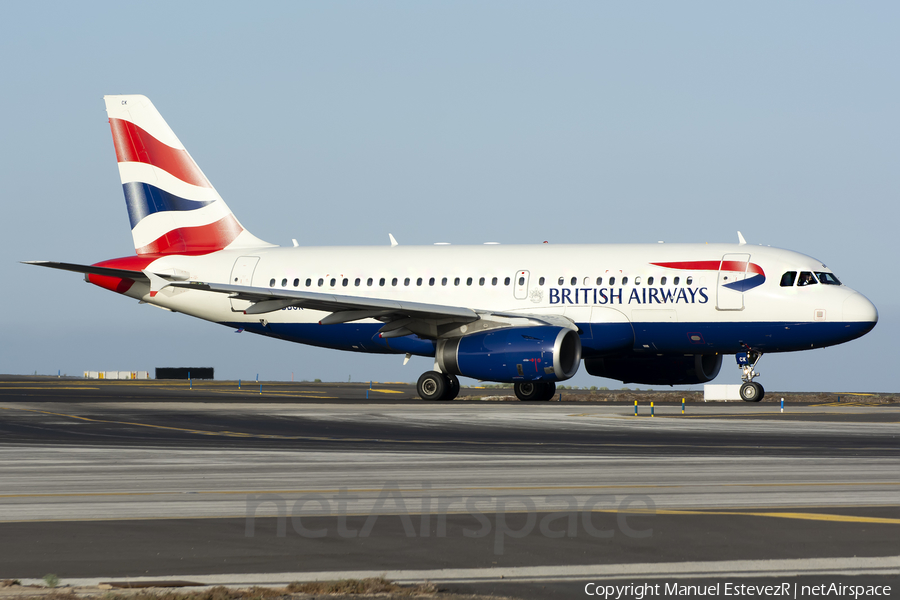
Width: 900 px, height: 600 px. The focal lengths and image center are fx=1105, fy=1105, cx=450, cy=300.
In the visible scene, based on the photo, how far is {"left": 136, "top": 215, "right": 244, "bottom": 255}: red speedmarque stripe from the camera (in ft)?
134

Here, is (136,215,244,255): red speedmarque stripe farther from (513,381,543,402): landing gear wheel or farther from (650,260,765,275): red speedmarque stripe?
(650,260,765,275): red speedmarque stripe

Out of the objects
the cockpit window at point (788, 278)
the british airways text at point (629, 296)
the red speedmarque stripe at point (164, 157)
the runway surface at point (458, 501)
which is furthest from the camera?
the red speedmarque stripe at point (164, 157)

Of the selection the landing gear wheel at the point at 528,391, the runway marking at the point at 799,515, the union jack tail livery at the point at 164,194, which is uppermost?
the union jack tail livery at the point at 164,194

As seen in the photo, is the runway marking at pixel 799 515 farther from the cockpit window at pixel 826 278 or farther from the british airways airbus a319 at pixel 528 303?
the cockpit window at pixel 826 278

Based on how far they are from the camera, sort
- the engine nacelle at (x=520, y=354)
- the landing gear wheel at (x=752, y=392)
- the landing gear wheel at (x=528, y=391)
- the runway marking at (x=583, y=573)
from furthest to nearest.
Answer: the landing gear wheel at (x=528, y=391) → the landing gear wheel at (x=752, y=392) → the engine nacelle at (x=520, y=354) → the runway marking at (x=583, y=573)

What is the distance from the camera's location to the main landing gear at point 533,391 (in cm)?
3550

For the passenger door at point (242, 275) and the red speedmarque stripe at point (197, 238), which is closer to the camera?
the passenger door at point (242, 275)

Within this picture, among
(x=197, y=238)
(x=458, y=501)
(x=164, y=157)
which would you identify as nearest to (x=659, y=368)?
(x=197, y=238)

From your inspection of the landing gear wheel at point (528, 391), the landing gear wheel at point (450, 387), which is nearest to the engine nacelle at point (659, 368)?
the landing gear wheel at point (528, 391)

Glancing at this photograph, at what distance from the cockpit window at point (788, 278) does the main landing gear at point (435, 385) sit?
10.3 m

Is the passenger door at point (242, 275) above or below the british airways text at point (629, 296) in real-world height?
above

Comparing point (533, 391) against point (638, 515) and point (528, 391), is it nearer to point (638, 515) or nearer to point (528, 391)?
point (528, 391)

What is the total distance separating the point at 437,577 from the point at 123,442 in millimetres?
12755

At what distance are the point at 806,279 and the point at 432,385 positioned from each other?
38.2 feet
